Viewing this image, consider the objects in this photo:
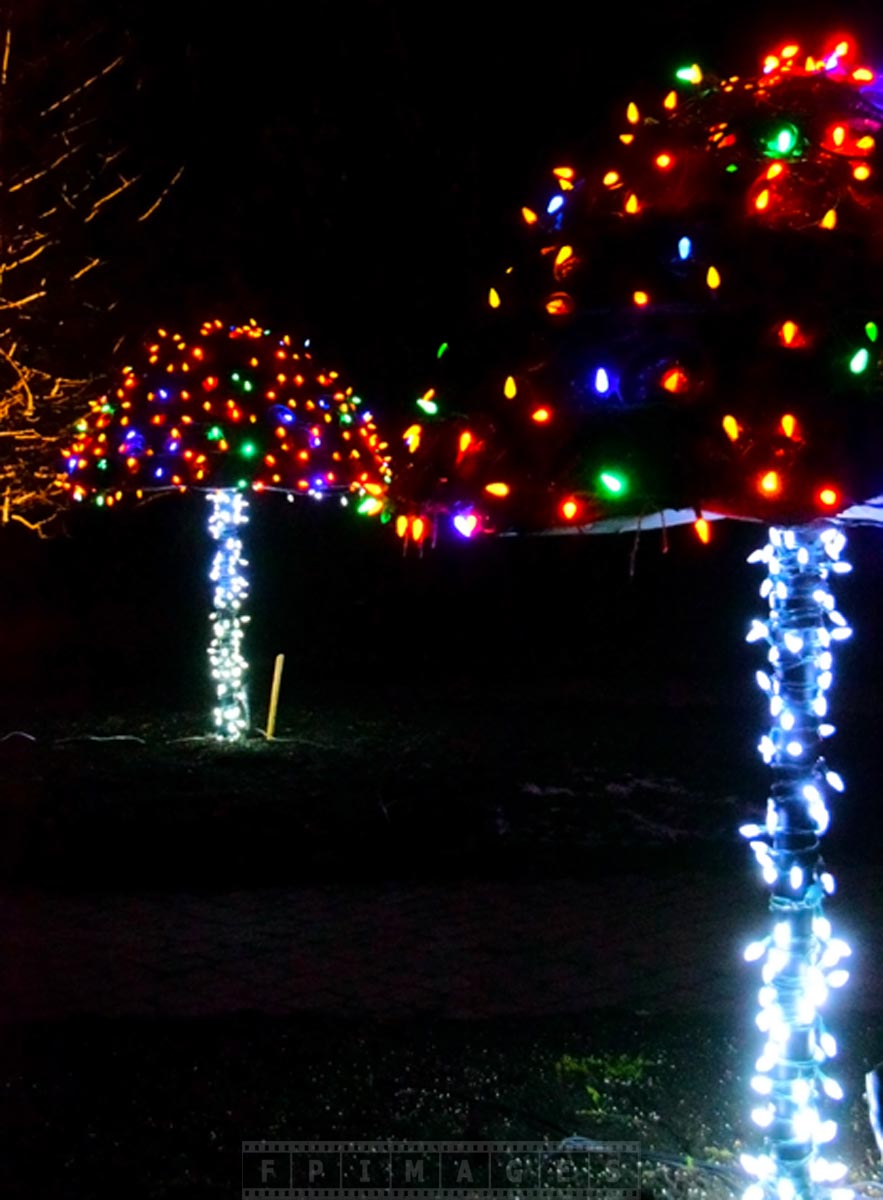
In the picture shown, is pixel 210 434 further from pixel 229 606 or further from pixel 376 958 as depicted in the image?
pixel 376 958

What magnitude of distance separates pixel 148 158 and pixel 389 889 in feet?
29.7

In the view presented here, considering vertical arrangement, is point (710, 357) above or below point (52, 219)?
below

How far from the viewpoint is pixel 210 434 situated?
9.88m

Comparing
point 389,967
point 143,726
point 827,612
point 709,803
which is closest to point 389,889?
point 389,967

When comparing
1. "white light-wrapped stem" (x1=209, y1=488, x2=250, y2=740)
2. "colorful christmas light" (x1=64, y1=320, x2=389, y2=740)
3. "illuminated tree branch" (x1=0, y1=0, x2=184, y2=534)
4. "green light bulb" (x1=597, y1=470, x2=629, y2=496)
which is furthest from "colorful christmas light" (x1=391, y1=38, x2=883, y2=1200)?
"white light-wrapped stem" (x1=209, y1=488, x2=250, y2=740)

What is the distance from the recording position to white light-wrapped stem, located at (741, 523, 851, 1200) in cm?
344

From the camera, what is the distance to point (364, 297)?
52.7ft

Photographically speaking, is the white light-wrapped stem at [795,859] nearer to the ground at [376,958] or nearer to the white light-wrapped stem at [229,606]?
the ground at [376,958]

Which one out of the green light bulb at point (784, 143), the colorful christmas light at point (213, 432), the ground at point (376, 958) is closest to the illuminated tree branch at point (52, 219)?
the colorful christmas light at point (213, 432)

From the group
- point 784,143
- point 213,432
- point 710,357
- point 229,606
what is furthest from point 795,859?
point 229,606

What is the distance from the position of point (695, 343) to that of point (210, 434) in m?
7.35

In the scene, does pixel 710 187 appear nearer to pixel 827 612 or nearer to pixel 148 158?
pixel 827 612

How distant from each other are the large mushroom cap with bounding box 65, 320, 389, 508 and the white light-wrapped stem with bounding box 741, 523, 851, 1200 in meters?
6.54

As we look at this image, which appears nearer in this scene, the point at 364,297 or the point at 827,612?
the point at 827,612
